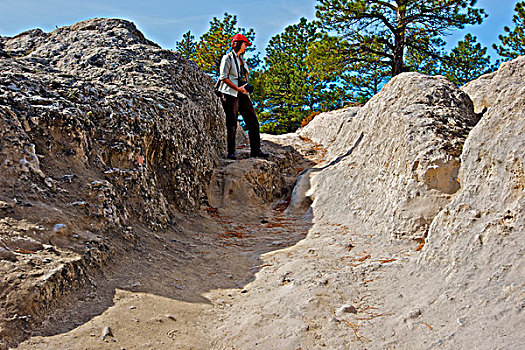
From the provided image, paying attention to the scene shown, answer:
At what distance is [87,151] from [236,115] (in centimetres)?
370

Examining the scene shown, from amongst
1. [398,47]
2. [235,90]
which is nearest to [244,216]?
[235,90]

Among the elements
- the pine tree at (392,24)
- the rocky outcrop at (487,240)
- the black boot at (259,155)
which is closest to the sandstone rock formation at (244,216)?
the rocky outcrop at (487,240)

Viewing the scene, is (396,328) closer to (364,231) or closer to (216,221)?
(364,231)

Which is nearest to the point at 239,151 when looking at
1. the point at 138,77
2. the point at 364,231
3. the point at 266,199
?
the point at 266,199

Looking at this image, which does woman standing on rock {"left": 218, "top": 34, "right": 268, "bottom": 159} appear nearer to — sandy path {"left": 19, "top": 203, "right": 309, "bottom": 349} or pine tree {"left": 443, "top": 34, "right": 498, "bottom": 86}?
sandy path {"left": 19, "top": 203, "right": 309, "bottom": 349}

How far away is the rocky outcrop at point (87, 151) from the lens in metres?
3.38

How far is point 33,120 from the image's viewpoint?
454 centimetres

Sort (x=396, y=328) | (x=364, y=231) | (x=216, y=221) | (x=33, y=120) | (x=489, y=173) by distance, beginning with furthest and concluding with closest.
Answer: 1. (x=216, y=221)
2. (x=364, y=231)
3. (x=33, y=120)
4. (x=489, y=173)
5. (x=396, y=328)

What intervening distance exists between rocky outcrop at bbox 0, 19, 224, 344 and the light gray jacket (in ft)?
1.99

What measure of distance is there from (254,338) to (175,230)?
109 inches

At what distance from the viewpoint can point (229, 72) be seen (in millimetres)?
7887

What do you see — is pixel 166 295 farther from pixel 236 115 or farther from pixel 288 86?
pixel 288 86

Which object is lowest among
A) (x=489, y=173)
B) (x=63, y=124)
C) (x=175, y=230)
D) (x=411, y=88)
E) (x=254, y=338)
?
(x=254, y=338)

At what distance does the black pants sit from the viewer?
8.04 metres
